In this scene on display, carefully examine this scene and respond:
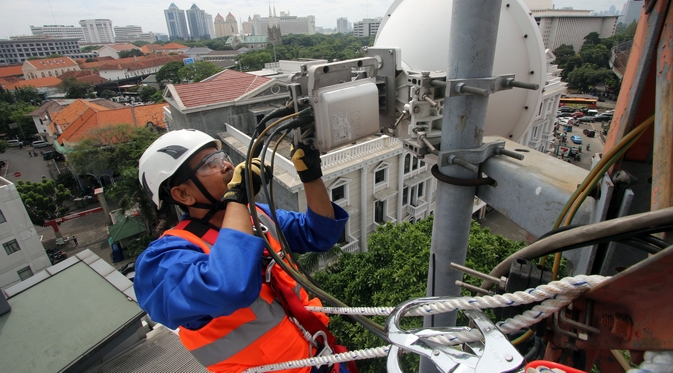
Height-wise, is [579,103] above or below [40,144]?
above

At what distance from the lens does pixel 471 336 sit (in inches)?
48.6

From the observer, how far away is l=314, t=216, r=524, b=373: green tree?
716 centimetres

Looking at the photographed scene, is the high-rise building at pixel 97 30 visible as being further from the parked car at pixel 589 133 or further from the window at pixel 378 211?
the window at pixel 378 211

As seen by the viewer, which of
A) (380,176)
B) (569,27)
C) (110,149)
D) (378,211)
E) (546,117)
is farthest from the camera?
(569,27)

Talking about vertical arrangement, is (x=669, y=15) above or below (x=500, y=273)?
above

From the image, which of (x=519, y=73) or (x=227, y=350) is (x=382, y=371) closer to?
(x=227, y=350)

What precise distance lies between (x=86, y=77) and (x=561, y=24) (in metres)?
95.2

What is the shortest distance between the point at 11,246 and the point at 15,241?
281 millimetres

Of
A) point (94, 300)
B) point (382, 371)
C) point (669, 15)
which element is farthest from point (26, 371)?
point (669, 15)

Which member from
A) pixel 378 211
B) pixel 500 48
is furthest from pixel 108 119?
pixel 500 48

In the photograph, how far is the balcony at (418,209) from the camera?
1566cm

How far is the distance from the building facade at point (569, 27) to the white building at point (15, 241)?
248 feet

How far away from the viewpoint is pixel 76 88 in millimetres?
60094

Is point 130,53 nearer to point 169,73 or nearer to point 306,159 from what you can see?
point 169,73
